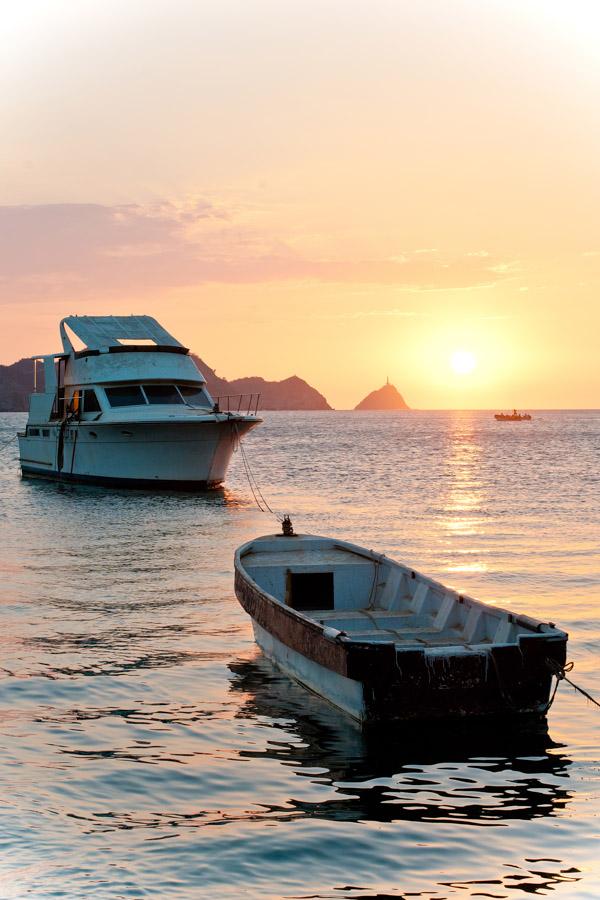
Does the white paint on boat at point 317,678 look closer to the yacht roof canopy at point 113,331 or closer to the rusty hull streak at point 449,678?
the rusty hull streak at point 449,678

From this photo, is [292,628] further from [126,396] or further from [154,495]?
[126,396]

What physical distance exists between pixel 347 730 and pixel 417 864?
2.73m

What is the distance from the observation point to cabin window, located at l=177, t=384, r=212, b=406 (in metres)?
35.5

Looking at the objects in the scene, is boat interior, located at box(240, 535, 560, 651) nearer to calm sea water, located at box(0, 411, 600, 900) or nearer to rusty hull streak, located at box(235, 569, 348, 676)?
rusty hull streak, located at box(235, 569, 348, 676)

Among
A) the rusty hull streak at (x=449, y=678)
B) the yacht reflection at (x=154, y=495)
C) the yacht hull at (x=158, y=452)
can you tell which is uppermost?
the yacht hull at (x=158, y=452)

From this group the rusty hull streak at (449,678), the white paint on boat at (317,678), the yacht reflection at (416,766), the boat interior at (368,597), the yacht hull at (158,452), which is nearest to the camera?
the yacht reflection at (416,766)

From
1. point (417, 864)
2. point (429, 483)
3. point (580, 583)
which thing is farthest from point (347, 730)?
point (429, 483)

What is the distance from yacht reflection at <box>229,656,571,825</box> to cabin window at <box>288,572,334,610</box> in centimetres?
A: 310

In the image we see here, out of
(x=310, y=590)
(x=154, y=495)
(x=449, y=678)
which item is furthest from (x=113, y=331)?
(x=449, y=678)

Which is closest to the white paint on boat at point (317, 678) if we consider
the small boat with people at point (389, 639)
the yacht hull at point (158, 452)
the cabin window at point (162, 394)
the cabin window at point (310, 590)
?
the small boat with people at point (389, 639)

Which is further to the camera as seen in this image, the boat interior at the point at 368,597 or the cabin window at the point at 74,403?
the cabin window at the point at 74,403

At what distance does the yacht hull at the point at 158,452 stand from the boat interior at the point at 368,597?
18936 mm

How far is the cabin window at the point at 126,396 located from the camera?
114 ft

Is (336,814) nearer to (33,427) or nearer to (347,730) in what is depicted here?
(347,730)
